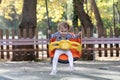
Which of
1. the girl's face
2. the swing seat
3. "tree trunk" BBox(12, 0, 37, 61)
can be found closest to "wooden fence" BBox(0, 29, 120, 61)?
"tree trunk" BBox(12, 0, 37, 61)

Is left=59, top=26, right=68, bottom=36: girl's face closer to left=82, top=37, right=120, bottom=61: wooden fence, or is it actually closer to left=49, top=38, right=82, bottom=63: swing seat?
left=49, top=38, right=82, bottom=63: swing seat

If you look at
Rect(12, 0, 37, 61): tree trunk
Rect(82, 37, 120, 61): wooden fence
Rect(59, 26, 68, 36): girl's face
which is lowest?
Rect(82, 37, 120, 61): wooden fence

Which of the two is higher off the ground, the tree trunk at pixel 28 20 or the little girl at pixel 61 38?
the tree trunk at pixel 28 20

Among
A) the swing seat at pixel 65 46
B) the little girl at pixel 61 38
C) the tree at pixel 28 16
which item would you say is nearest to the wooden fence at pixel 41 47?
the tree at pixel 28 16

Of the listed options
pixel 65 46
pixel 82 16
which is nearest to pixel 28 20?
pixel 82 16

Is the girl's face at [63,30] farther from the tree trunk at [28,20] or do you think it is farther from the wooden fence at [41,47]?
the tree trunk at [28,20]

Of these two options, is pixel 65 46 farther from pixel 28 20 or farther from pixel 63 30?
pixel 28 20

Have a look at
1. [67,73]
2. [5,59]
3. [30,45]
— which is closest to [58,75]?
[67,73]

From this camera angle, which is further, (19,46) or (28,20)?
(28,20)

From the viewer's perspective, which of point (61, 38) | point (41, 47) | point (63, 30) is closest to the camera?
point (63, 30)

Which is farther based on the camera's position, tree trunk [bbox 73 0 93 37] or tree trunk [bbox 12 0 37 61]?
tree trunk [bbox 73 0 93 37]

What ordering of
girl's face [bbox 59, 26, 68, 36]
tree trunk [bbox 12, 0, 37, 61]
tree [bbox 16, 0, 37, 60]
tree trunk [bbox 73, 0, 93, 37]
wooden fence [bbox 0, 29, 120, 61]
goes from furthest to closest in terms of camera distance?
tree trunk [bbox 73, 0, 93, 37] < tree [bbox 16, 0, 37, 60] < tree trunk [bbox 12, 0, 37, 61] < wooden fence [bbox 0, 29, 120, 61] < girl's face [bbox 59, 26, 68, 36]

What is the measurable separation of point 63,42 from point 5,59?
7.12m

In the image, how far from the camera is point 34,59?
651 inches
